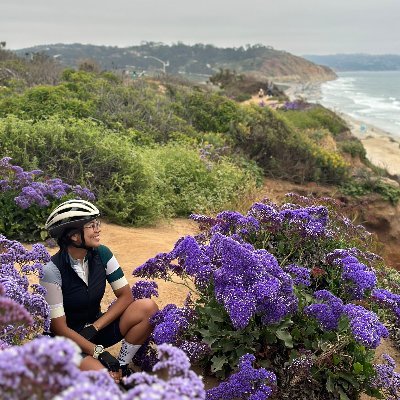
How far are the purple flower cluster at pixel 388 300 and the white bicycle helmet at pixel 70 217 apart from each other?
7.96 feet

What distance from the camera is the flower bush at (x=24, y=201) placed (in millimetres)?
7082

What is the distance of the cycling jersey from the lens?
3824 mm

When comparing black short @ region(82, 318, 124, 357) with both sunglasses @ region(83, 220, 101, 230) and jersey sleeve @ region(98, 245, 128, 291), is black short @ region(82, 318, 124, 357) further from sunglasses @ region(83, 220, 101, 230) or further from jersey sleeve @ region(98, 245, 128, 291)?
sunglasses @ region(83, 220, 101, 230)

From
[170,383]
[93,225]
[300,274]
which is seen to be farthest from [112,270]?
[170,383]

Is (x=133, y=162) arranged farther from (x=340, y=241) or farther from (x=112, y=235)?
(x=340, y=241)

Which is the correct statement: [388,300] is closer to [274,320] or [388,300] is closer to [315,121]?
[274,320]

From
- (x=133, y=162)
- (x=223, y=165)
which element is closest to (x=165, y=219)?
(x=133, y=162)

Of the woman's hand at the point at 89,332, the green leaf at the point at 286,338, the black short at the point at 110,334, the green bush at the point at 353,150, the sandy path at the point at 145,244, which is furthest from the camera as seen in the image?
the green bush at the point at 353,150

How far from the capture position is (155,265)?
14.4 feet

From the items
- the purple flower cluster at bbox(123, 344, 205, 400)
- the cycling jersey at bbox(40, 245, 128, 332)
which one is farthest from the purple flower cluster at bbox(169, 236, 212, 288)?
the purple flower cluster at bbox(123, 344, 205, 400)

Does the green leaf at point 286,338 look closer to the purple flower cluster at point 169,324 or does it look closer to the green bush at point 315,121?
the purple flower cluster at point 169,324

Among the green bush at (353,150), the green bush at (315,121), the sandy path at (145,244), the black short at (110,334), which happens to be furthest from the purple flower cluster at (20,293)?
the green bush at (315,121)

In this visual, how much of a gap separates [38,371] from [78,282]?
8.59 ft

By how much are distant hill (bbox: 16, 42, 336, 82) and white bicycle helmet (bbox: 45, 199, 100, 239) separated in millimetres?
136384
